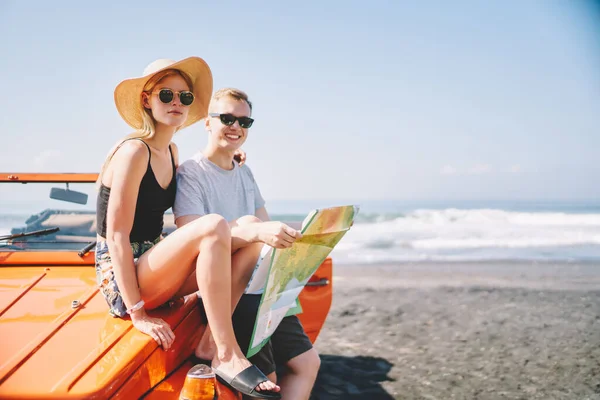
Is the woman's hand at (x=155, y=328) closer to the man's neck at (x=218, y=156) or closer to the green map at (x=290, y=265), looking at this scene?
the green map at (x=290, y=265)

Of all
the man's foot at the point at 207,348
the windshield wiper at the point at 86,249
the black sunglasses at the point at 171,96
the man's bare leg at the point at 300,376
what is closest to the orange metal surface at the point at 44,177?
the windshield wiper at the point at 86,249

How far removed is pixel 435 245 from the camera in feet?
55.1

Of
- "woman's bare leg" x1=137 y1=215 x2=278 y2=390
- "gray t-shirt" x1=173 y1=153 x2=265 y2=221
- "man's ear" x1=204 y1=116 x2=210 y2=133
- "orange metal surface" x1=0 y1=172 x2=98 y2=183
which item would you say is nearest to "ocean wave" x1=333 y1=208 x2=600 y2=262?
"orange metal surface" x1=0 y1=172 x2=98 y2=183

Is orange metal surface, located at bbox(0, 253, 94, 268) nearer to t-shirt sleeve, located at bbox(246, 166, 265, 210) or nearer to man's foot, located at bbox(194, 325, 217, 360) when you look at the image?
t-shirt sleeve, located at bbox(246, 166, 265, 210)

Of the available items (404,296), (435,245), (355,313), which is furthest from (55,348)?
(435,245)

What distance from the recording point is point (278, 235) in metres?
2.33

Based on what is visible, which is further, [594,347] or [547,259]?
[547,259]

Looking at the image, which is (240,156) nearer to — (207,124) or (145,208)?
(207,124)

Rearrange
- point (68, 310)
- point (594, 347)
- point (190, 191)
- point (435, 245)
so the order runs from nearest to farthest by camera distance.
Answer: point (68, 310), point (190, 191), point (594, 347), point (435, 245)

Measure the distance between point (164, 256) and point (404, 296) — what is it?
6.23m

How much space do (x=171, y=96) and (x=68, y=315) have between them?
121cm

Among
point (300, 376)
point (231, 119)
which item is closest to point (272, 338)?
point (300, 376)

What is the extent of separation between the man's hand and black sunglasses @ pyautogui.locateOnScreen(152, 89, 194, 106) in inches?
34.7

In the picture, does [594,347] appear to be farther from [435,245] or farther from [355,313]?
[435,245]
